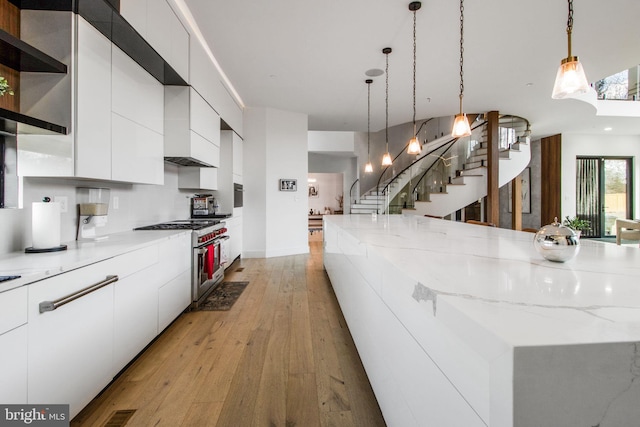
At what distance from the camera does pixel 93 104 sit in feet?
6.28

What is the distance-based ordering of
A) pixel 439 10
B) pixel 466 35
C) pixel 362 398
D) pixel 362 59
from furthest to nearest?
1. pixel 362 59
2. pixel 466 35
3. pixel 439 10
4. pixel 362 398

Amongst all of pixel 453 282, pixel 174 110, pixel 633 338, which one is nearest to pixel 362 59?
pixel 174 110

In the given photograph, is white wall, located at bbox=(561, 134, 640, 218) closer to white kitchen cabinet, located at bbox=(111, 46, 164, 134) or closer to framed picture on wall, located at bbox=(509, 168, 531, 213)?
framed picture on wall, located at bbox=(509, 168, 531, 213)

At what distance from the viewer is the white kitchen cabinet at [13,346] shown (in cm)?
111

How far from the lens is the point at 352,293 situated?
2305 millimetres

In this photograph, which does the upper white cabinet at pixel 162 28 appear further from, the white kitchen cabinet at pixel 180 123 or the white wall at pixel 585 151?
the white wall at pixel 585 151

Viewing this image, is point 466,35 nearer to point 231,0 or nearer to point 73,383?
point 231,0

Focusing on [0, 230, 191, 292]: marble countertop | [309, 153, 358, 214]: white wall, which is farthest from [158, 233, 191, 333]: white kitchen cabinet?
[309, 153, 358, 214]: white wall

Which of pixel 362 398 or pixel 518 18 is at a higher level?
pixel 518 18

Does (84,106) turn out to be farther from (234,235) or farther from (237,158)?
(237,158)

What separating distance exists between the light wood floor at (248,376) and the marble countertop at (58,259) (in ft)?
2.66

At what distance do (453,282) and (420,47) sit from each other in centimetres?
364

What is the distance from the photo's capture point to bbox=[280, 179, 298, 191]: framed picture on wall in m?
6.08

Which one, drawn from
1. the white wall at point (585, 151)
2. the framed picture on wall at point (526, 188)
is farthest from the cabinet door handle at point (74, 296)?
the framed picture on wall at point (526, 188)
